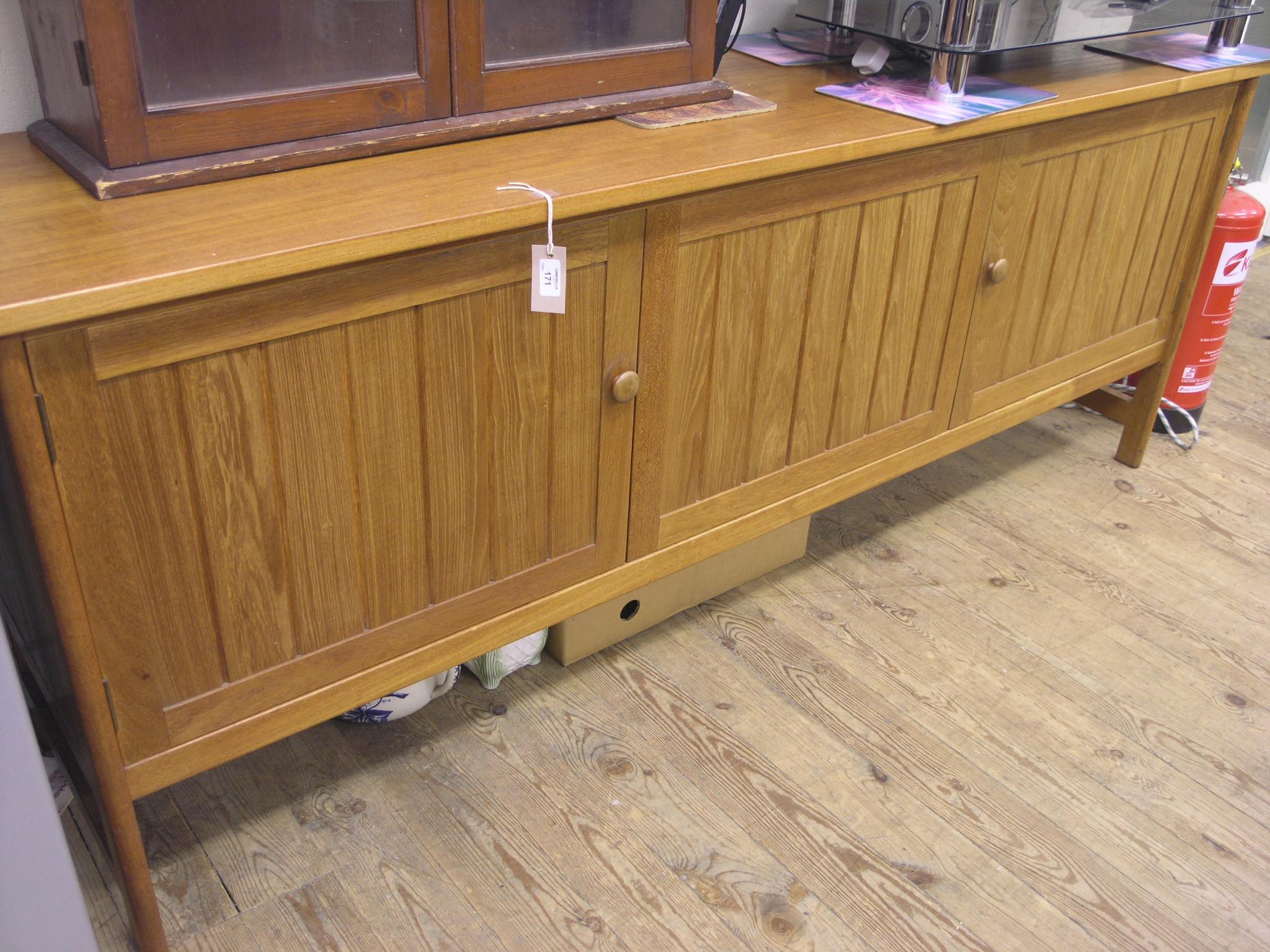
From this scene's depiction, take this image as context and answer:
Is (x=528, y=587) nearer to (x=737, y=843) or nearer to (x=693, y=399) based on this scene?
(x=693, y=399)

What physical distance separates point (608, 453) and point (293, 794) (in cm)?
61

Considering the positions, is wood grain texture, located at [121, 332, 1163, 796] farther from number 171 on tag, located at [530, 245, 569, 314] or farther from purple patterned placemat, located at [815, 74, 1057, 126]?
purple patterned placemat, located at [815, 74, 1057, 126]

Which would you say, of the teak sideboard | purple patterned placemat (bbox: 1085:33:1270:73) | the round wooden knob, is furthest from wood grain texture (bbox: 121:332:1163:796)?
purple patterned placemat (bbox: 1085:33:1270:73)

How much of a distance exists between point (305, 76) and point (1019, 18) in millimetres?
1042

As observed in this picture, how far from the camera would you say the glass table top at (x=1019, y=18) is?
1.56m

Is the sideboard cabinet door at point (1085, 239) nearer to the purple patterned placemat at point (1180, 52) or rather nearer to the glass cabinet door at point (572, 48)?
the purple patterned placemat at point (1180, 52)

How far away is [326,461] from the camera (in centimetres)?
110

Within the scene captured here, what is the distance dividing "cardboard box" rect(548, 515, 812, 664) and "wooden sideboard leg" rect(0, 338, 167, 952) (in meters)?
0.64

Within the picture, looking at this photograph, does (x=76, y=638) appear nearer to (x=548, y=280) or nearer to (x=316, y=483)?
(x=316, y=483)

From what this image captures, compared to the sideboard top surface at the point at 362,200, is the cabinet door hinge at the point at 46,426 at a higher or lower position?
lower

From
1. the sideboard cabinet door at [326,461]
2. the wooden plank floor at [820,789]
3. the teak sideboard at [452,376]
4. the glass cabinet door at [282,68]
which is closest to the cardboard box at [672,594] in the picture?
the wooden plank floor at [820,789]

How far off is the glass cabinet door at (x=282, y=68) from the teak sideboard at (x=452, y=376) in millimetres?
69

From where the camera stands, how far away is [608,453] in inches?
53.2

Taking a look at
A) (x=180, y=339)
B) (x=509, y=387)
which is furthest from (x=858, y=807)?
(x=180, y=339)
